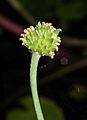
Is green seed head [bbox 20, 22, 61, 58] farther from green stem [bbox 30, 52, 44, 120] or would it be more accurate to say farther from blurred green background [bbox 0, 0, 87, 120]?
blurred green background [bbox 0, 0, 87, 120]

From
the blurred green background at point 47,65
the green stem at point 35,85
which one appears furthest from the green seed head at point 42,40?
the blurred green background at point 47,65

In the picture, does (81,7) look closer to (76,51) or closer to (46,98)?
(76,51)

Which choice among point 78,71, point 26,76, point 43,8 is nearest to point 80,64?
point 78,71

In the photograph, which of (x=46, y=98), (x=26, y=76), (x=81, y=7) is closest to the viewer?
(x=46, y=98)

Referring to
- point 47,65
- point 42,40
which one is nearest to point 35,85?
point 42,40

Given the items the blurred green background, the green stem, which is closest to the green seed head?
the green stem

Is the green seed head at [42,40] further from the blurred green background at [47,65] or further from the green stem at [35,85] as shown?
the blurred green background at [47,65]
